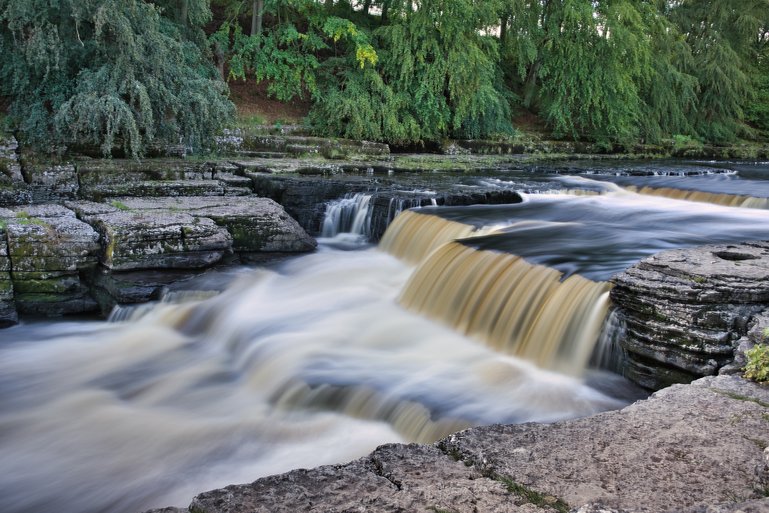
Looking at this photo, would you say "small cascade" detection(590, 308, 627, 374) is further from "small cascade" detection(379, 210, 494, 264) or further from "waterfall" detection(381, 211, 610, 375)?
"small cascade" detection(379, 210, 494, 264)

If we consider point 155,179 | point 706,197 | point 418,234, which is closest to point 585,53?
point 706,197

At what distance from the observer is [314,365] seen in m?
6.01

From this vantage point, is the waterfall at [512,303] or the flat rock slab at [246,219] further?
the flat rock slab at [246,219]

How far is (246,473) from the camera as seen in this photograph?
4.38 metres

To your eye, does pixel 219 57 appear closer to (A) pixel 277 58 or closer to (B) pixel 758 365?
(A) pixel 277 58

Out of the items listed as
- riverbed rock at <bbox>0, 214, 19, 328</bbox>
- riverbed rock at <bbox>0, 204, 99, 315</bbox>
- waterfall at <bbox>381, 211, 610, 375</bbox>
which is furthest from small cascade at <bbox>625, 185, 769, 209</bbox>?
riverbed rock at <bbox>0, 214, 19, 328</bbox>

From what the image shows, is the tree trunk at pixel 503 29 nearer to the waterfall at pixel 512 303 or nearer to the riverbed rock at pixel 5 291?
the waterfall at pixel 512 303

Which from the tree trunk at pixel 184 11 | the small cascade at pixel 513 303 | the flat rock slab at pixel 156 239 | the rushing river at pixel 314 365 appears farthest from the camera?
the tree trunk at pixel 184 11

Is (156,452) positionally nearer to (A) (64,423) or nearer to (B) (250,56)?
(A) (64,423)

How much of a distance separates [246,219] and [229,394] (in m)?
3.54

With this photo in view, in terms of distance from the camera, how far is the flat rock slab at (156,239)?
7.66 metres

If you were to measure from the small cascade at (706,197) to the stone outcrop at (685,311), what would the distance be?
642 cm

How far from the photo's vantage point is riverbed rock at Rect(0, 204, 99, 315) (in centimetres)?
735

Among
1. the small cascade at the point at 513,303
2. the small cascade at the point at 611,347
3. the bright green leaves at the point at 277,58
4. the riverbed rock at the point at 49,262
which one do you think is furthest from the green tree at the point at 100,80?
the small cascade at the point at 611,347
